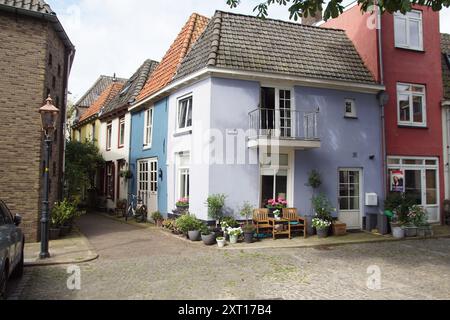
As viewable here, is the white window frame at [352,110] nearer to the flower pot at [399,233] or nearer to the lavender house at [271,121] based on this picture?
the lavender house at [271,121]

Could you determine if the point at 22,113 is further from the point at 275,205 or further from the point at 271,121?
the point at 275,205

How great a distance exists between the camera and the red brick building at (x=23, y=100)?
35.5ft

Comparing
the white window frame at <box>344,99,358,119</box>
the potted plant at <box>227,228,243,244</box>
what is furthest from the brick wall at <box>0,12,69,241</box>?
the white window frame at <box>344,99,358,119</box>

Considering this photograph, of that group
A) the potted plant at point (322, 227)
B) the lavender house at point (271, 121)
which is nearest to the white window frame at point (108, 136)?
the lavender house at point (271, 121)

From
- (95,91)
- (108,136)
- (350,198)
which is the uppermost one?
(95,91)

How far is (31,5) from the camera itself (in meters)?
Result: 11.3

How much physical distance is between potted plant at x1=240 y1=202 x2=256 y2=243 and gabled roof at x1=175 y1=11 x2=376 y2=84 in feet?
14.8

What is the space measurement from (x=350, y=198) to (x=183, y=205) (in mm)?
6163

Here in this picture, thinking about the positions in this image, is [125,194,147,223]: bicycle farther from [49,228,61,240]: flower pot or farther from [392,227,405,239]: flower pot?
[392,227,405,239]: flower pot

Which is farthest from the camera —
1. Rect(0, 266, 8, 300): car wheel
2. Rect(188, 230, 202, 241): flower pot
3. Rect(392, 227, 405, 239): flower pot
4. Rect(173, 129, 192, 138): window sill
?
Rect(173, 129, 192, 138): window sill

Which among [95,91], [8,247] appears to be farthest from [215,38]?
[95,91]

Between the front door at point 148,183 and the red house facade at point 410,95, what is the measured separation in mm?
9355

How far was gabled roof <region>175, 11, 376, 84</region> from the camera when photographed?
1290 centimetres

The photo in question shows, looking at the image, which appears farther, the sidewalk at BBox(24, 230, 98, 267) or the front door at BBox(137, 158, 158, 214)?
the front door at BBox(137, 158, 158, 214)
